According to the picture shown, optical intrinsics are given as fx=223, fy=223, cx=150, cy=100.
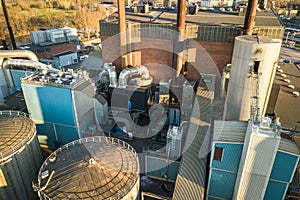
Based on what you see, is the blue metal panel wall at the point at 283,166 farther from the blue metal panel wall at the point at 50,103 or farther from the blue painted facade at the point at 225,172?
the blue metal panel wall at the point at 50,103

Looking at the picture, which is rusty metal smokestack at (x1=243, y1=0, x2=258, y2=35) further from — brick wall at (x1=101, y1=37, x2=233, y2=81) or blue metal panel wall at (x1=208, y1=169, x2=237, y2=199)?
blue metal panel wall at (x1=208, y1=169, x2=237, y2=199)

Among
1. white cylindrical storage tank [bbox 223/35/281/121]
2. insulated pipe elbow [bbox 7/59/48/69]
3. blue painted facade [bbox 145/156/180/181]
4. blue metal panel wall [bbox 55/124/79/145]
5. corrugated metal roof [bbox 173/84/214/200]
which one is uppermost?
white cylindrical storage tank [bbox 223/35/281/121]

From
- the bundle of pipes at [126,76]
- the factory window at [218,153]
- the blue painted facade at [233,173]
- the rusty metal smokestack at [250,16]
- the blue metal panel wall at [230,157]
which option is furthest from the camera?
the bundle of pipes at [126,76]

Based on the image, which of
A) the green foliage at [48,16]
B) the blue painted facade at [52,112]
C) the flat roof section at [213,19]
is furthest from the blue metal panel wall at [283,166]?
the green foliage at [48,16]

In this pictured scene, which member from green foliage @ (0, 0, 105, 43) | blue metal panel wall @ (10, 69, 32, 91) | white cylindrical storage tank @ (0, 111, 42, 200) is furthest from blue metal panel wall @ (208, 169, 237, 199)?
green foliage @ (0, 0, 105, 43)

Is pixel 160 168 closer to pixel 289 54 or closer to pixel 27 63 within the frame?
pixel 27 63

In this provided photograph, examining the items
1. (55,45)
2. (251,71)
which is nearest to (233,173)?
(251,71)

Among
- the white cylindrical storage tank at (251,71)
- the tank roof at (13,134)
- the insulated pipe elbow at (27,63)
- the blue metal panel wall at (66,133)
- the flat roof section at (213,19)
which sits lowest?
the blue metal panel wall at (66,133)
